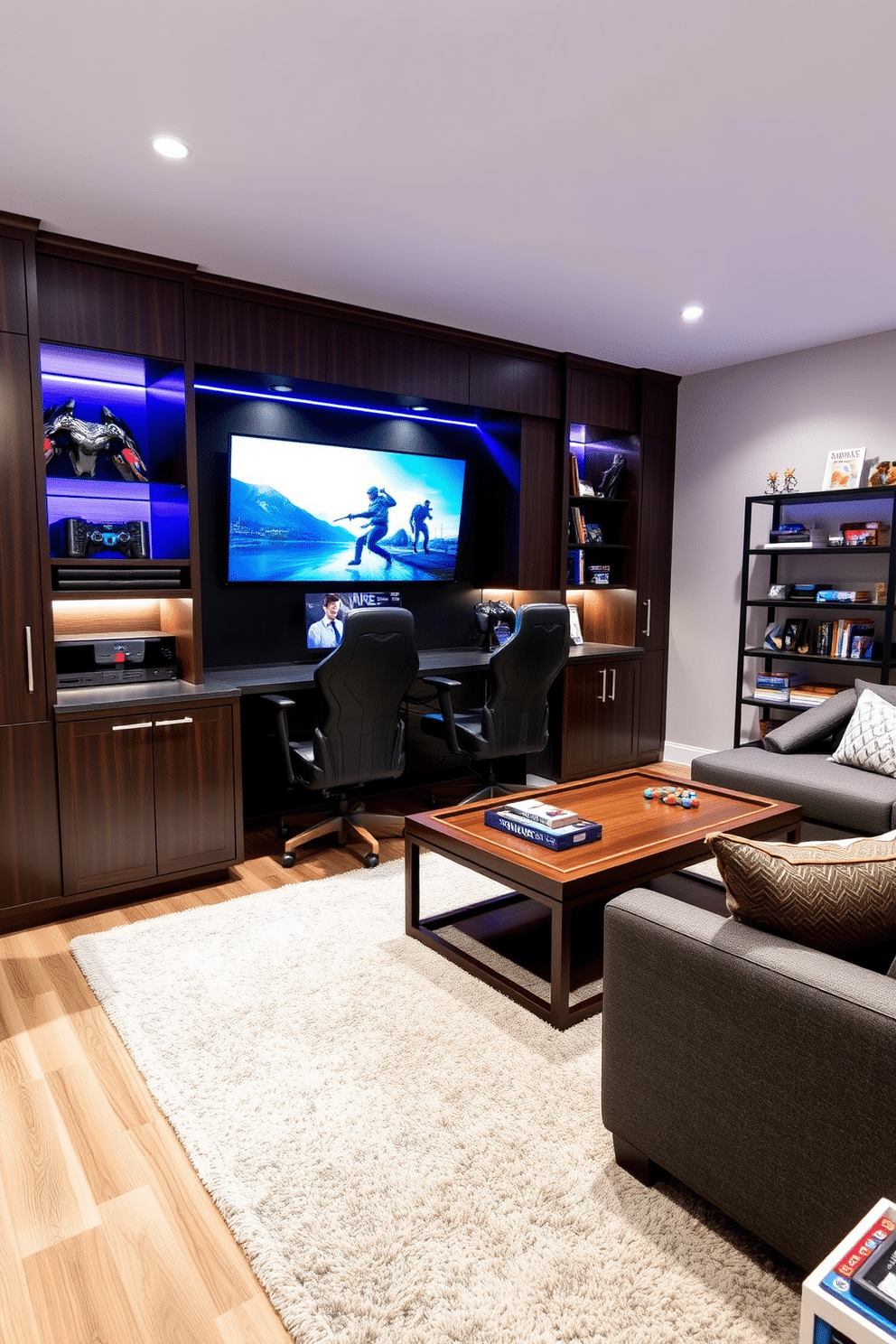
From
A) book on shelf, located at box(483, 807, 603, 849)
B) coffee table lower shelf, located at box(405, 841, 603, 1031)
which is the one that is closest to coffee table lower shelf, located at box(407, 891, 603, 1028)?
coffee table lower shelf, located at box(405, 841, 603, 1031)

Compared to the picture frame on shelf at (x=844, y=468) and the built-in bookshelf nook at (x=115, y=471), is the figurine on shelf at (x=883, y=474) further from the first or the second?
the built-in bookshelf nook at (x=115, y=471)

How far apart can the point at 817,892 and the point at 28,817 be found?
2688mm

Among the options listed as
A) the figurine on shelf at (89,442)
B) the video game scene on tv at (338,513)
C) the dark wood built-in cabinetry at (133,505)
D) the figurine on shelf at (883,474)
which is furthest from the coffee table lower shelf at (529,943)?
the figurine on shelf at (883,474)

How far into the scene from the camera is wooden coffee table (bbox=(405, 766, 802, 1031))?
91.2 inches

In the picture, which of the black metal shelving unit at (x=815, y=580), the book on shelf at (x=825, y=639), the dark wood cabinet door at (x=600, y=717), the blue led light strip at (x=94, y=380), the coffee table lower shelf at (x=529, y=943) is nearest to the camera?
→ the coffee table lower shelf at (x=529, y=943)

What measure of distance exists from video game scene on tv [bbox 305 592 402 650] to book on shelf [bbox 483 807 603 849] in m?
1.87

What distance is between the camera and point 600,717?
5035 mm

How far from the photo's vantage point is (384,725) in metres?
3.65

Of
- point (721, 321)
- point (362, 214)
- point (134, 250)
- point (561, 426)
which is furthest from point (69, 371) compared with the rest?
point (721, 321)

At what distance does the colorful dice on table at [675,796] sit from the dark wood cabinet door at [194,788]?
1.72 meters

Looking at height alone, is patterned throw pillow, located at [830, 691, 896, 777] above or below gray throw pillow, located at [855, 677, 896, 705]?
below

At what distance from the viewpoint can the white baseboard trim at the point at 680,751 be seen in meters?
5.47

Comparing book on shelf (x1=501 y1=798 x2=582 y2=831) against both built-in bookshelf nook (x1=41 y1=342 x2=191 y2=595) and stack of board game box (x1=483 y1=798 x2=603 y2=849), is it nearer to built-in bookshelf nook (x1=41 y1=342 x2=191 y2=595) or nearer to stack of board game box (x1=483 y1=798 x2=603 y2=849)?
stack of board game box (x1=483 y1=798 x2=603 y2=849)

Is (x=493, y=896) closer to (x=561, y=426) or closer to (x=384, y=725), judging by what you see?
(x=384, y=725)
